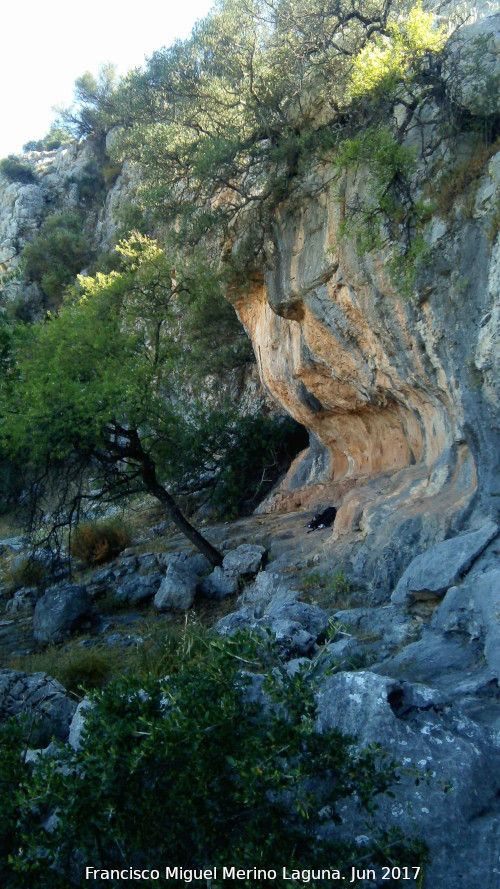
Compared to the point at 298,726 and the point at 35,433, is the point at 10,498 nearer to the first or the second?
the point at 35,433

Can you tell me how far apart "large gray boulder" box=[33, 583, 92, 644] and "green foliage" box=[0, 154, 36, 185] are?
30.8 metres

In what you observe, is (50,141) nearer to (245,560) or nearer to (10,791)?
(245,560)

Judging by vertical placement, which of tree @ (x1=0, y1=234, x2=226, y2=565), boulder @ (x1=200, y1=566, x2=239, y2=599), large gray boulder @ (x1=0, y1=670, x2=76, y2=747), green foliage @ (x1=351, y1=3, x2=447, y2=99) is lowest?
boulder @ (x1=200, y1=566, x2=239, y2=599)

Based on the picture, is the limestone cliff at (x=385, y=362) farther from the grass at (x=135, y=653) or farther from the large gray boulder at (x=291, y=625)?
the grass at (x=135, y=653)

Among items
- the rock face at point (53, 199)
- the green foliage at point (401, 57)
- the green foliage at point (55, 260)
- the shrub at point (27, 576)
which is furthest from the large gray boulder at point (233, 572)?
the rock face at point (53, 199)

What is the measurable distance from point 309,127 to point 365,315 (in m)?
3.06

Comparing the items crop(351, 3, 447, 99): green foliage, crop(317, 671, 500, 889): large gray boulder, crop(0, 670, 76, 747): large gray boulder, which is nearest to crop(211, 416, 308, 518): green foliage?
crop(0, 670, 76, 747): large gray boulder

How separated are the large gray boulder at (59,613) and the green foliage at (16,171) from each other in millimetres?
A: 30798

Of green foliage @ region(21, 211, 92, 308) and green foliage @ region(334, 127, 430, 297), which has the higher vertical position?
green foliage @ region(21, 211, 92, 308)

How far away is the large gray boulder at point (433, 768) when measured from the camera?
2986 mm

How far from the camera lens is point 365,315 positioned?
27.9ft

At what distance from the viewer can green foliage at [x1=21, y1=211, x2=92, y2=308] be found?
29.7m

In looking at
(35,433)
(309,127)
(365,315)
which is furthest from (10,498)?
(309,127)

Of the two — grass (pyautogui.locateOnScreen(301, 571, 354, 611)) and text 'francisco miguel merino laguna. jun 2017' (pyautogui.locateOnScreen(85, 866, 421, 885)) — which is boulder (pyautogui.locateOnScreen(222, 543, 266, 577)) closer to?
grass (pyautogui.locateOnScreen(301, 571, 354, 611))
